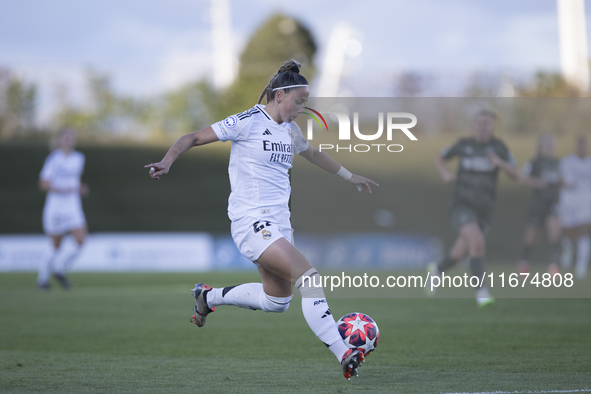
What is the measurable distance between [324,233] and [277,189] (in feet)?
53.1

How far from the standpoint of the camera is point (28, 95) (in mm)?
20594

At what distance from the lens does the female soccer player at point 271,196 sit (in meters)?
5.31

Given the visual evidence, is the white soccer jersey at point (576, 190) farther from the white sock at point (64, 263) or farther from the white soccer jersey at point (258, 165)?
the white soccer jersey at point (258, 165)

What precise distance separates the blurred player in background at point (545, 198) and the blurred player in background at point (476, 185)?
17.4ft

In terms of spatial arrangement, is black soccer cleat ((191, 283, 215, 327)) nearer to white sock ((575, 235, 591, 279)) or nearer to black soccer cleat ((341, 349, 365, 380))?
black soccer cleat ((341, 349, 365, 380))

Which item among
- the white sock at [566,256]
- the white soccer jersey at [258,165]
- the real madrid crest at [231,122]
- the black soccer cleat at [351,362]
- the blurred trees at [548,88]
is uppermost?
the blurred trees at [548,88]

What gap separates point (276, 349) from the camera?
7082mm

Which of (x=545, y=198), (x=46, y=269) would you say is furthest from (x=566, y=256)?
(x=46, y=269)

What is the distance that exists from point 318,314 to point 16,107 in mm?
17565

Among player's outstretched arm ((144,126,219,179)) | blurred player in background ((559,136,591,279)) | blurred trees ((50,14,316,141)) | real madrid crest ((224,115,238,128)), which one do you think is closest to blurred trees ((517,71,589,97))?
blurred player in background ((559,136,591,279))

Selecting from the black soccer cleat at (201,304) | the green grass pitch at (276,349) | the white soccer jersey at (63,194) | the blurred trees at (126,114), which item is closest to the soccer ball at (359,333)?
the green grass pitch at (276,349)

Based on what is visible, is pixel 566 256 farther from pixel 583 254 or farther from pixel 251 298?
pixel 251 298

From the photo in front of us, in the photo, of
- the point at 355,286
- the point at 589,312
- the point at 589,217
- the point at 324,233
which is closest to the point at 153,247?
the point at 324,233

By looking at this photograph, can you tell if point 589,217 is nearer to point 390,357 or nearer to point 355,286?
point 355,286
